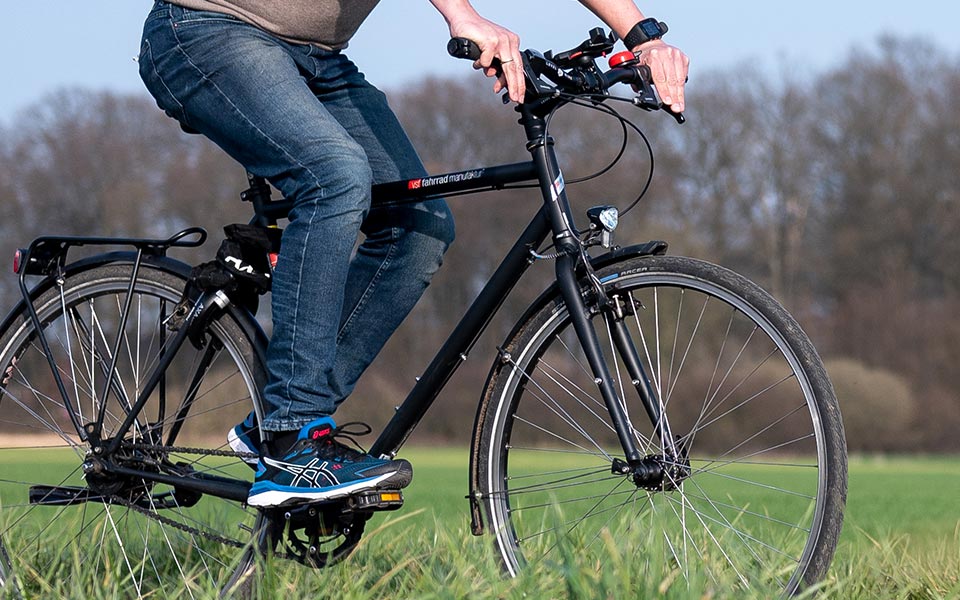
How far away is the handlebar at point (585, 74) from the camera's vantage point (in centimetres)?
272

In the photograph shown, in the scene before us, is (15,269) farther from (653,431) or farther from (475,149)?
(475,149)

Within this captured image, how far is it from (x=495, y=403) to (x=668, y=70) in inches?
35.4

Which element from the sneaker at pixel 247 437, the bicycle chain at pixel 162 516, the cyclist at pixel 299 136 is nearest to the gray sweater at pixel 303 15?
the cyclist at pixel 299 136

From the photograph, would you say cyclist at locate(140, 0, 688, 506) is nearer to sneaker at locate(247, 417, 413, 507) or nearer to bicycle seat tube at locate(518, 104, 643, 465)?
sneaker at locate(247, 417, 413, 507)

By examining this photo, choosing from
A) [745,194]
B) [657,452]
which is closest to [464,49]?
[657,452]

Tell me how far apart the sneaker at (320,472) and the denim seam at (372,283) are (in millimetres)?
336

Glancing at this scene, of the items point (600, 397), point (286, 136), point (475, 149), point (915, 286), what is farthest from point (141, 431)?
point (915, 286)

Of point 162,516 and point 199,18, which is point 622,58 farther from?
point 162,516

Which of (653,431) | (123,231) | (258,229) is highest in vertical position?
(123,231)

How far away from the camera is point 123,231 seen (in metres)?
23.2

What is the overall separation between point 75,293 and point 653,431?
1.72 m

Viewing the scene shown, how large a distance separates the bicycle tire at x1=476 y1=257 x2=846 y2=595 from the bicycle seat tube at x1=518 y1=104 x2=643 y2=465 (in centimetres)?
4

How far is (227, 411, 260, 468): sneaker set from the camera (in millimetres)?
3061

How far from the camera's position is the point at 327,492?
274 cm
